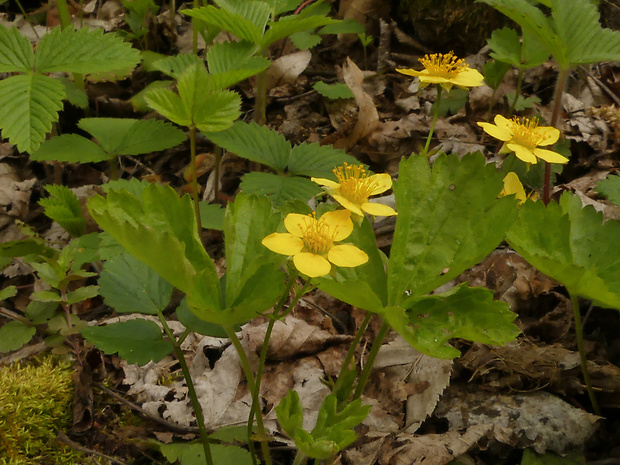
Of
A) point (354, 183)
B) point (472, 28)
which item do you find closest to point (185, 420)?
point (354, 183)

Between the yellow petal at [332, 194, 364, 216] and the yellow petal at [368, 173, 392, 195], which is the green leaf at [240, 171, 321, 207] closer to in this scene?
the yellow petal at [368, 173, 392, 195]

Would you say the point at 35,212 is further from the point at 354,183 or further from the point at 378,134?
the point at 354,183

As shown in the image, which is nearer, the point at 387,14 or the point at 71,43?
the point at 71,43

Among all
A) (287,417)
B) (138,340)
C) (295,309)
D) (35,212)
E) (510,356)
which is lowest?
(35,212)

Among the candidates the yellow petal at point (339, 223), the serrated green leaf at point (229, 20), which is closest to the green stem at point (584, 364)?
the yellow petal at point (339, 223)

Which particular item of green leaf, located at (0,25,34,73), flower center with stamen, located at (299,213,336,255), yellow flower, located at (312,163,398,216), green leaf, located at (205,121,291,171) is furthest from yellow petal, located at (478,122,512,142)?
green leaf, located at (0,25,34,73)

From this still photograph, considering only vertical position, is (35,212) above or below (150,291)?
below

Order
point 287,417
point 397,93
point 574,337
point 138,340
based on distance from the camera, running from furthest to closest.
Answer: point 397,93 < point 574,337 < point 138,340 < point 287,417

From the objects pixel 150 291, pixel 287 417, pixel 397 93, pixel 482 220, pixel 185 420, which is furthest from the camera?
pixel 397 93
